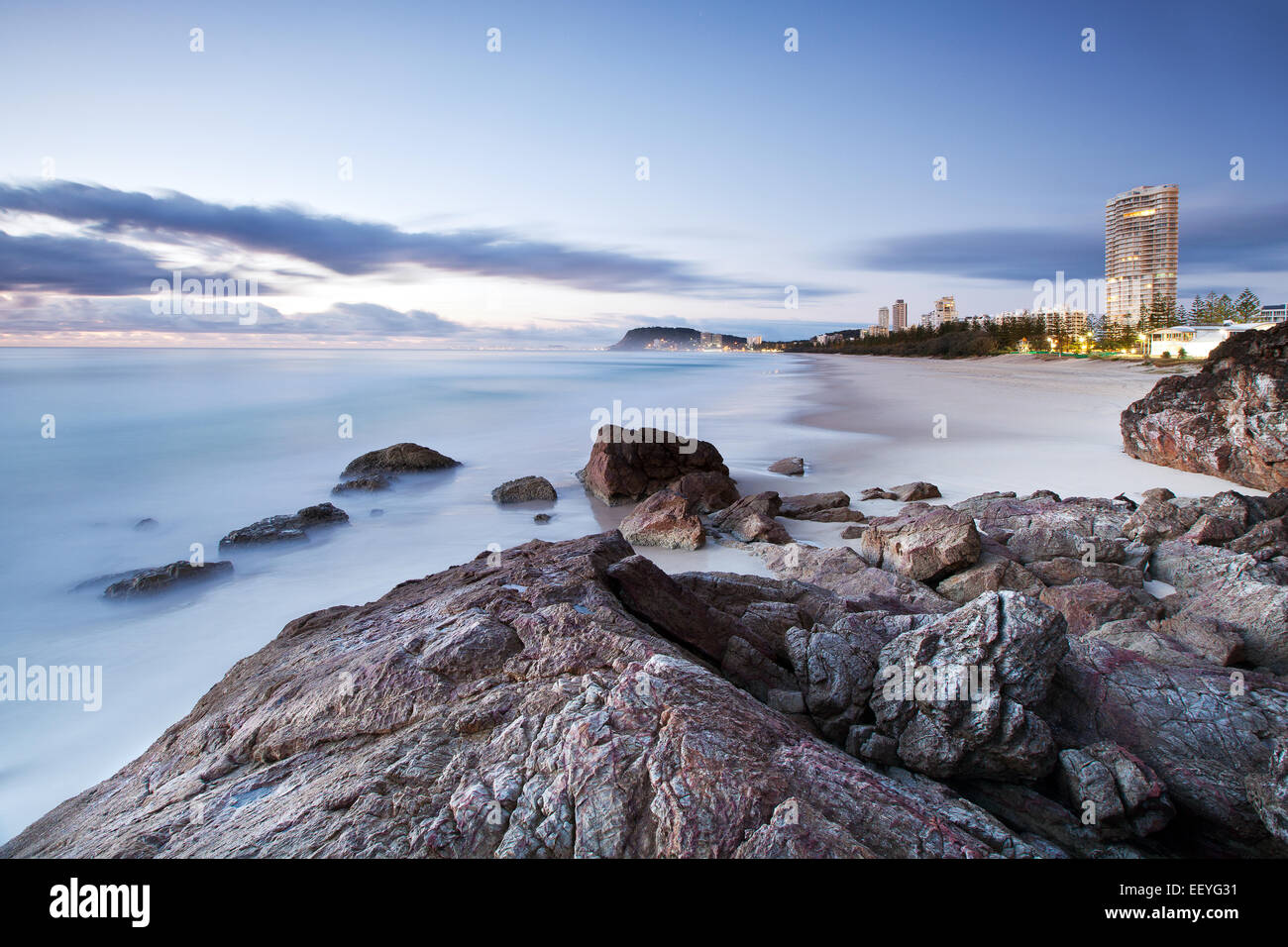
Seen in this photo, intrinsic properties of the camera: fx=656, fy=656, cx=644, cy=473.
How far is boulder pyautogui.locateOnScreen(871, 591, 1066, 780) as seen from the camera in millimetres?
3002

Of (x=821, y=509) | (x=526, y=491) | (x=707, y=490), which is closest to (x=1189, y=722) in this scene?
(x=821, y=509)

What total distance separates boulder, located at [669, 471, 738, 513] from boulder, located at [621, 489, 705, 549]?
1263 millimetres

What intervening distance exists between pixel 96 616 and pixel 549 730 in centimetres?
867

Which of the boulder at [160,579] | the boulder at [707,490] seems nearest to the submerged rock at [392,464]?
the boulder at [160,579]

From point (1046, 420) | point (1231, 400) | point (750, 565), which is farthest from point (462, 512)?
point (1046, 420)

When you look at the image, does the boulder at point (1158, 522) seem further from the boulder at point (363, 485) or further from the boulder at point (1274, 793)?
the boulder at point (363, 485)

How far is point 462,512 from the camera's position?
12.8 m

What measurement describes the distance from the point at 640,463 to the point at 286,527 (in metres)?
6.30

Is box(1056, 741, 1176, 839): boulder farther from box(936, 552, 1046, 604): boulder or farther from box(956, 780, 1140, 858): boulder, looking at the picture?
box(936, 552, 1046, 604): boulder

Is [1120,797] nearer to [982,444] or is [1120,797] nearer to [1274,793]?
[1274,793]

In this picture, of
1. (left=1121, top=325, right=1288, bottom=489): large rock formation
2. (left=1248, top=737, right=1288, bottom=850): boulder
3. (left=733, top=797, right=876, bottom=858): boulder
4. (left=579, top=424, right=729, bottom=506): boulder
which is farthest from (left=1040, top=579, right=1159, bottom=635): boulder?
(left=1121, top=325, right=1288, bottom=489): large rock formation

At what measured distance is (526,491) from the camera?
1344 cm

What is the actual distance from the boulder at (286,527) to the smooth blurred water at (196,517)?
29 cm
